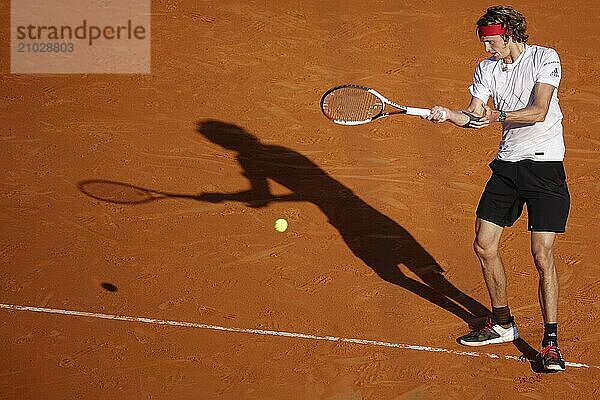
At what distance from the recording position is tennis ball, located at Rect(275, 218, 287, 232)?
9297 millimetres

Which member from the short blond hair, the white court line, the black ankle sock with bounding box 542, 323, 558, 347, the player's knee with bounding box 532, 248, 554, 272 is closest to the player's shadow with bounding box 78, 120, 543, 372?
the black ankle sock with bounding box 542, 323, 558, 347

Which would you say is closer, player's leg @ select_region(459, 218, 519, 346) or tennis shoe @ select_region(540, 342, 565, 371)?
tennis shoe @ select_region(540, 342, 565, 371)

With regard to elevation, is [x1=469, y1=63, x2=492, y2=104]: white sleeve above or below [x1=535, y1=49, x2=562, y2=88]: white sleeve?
below

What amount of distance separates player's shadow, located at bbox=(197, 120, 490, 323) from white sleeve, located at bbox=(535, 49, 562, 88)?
2190 mm

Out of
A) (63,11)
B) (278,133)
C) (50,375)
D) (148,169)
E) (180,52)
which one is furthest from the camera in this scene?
(63,11)

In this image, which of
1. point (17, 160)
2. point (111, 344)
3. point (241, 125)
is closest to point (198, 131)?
point (241, 125)

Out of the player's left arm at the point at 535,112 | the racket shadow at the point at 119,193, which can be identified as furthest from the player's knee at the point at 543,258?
the racket shadow at the point at 119,193

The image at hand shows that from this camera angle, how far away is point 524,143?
6.95m

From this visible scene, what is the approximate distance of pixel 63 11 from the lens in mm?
14680

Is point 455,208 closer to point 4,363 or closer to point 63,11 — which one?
point 4,363

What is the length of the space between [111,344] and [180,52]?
6.60 meters

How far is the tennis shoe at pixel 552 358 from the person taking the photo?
693 cm

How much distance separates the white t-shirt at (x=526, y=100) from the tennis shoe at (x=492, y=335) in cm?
138

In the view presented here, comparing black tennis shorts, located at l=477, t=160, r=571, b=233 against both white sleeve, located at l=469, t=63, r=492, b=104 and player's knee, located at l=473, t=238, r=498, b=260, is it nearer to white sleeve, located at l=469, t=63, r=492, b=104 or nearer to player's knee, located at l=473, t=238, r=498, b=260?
player's knee, located at l=473, t=238, r=498, b=260
